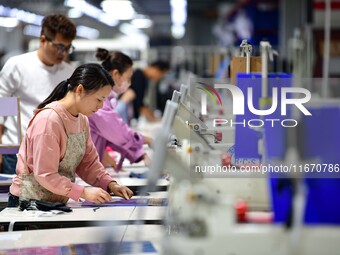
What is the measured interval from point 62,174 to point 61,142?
19cm

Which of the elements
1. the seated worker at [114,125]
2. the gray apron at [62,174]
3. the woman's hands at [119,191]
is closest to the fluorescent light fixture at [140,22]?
the seated worker at [114,125]

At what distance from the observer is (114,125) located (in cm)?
467

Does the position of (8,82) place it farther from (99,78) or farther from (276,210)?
(276,210)

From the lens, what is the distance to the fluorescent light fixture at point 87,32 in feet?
89.2

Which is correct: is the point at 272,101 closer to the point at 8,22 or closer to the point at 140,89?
the point at 140,89

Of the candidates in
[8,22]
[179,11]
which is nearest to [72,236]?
[179,11]

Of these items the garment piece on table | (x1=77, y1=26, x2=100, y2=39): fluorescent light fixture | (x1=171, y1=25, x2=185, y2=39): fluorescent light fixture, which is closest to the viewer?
the garment piece on table

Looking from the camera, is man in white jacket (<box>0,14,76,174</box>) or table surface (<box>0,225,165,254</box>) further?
man in white jacket (<box>0,14,76,174</box>)

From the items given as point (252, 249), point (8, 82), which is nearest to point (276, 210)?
point (252, 249)

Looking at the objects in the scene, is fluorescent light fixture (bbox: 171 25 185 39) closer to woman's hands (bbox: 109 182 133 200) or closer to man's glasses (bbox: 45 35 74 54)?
man's glasses (bbox: 45 35 74 54)

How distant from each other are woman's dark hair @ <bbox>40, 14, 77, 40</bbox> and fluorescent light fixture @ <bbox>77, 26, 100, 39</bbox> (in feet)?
71.7

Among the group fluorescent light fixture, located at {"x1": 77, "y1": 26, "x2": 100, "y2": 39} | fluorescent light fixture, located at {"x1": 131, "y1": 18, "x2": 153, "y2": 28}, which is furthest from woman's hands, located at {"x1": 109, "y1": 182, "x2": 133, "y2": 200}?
fluorescent light fixture, located at {"x1": 77, "y1": 26, "x2": 100, "y2": 39}

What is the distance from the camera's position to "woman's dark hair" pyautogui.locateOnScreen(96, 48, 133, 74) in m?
4.69

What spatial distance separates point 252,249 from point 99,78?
1.57 m
